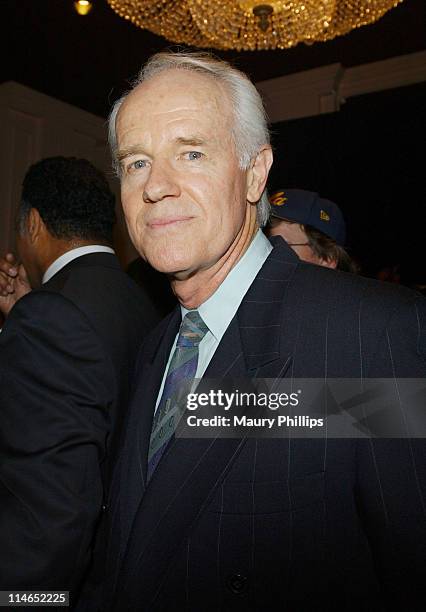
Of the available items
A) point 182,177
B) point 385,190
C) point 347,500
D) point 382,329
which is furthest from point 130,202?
point 385,190

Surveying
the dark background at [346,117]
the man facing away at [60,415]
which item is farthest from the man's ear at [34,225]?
the dark background at [346,117]

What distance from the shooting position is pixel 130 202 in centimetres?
134

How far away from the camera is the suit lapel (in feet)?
3.43

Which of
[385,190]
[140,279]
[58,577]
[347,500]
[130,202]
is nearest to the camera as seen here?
[347,500]

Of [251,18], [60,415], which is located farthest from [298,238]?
[251,18]

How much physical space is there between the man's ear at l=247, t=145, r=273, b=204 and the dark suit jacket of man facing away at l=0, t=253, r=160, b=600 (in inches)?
18.3

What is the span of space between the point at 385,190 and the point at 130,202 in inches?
162

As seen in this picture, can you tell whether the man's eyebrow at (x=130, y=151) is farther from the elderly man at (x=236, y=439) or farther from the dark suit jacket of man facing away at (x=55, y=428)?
the dark suit jacket of man facing away at (x=55, y=428)

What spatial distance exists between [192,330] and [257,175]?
379 mm

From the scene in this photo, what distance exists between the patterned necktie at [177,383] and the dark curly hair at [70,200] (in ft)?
2.35

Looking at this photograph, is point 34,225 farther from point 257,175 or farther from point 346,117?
point 346,117

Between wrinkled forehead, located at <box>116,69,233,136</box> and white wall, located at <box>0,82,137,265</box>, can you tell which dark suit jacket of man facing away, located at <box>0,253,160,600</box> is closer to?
wrinkled forehead, located at <box>116,69,233,136</box>

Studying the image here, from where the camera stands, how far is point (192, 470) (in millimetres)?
1058

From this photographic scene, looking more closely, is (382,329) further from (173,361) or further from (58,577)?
(58,577)
